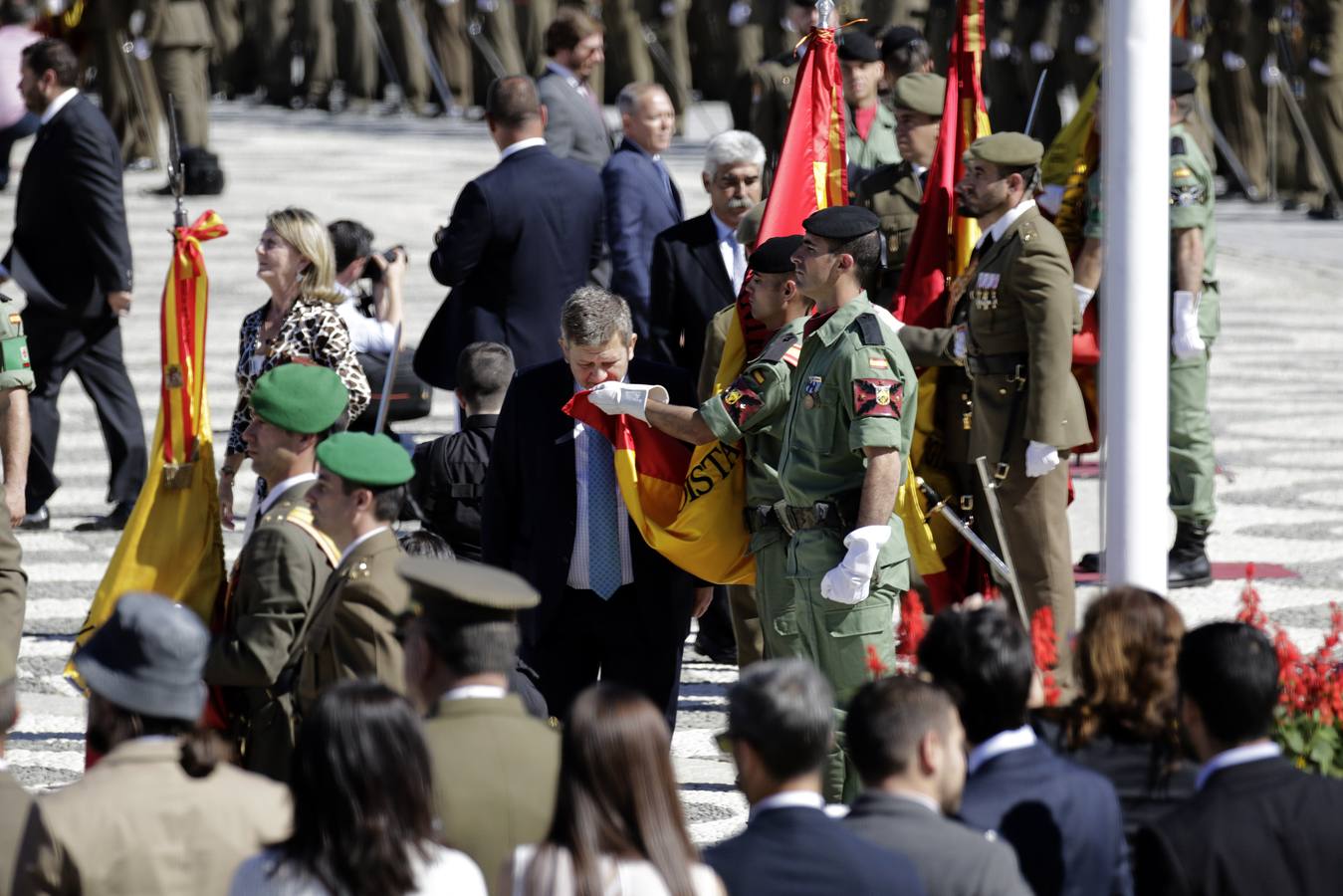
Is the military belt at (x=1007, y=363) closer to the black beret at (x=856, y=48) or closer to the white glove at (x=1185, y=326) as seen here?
the white glove at (x=1185, y=326)

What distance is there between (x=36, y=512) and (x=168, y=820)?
288 inches

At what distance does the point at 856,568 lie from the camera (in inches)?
245

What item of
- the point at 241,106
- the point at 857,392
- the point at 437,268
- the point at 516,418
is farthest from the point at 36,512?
the point at 241,106

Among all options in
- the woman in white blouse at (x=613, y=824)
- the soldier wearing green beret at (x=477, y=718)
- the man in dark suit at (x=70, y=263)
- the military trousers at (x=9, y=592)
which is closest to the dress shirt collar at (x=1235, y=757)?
the woman in white blouse at (x=613, y=824)

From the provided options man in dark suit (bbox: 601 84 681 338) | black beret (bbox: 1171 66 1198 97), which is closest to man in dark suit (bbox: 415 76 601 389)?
man in dark suit (bbox: 601 84 681 338)

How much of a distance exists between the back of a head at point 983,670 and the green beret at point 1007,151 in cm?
351

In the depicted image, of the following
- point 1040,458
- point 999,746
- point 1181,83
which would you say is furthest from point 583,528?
point 1181,83

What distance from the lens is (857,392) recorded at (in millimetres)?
6246

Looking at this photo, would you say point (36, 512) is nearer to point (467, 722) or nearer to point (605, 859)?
point (467, 722)

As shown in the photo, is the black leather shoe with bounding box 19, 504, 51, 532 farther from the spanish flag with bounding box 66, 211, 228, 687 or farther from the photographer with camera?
the spanish flag with bounding box 66, 211, 228, 687

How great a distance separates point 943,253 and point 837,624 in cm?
241

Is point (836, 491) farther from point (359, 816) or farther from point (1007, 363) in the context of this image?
point (359, 816)

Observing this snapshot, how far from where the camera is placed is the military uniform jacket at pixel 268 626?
216 inches

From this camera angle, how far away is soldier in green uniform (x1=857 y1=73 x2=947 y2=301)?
29.3ft
